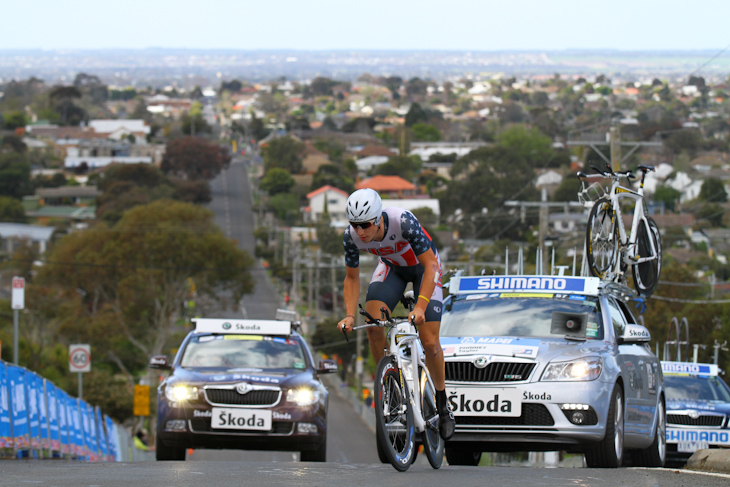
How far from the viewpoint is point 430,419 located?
7484 mm

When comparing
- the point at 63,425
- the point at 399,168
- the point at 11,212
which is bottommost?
the point at 399,168

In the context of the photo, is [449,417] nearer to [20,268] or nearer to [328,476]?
[328,476]

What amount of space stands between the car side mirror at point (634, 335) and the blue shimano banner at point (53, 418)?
8111 millimetres

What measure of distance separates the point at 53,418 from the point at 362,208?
957cm

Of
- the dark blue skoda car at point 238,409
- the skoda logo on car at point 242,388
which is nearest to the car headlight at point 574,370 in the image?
the dark blue skoda car at point 238,409

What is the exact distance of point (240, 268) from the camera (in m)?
58.1

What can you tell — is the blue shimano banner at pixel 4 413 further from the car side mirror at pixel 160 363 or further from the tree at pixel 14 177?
the tree at pixel 14 177

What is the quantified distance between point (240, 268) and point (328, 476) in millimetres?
51539

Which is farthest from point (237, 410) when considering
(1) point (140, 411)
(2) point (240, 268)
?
(2) point (240, 268)

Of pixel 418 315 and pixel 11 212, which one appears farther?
pixel 11 212

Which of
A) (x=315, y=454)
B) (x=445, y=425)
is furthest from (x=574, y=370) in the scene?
(x=315, y=454)

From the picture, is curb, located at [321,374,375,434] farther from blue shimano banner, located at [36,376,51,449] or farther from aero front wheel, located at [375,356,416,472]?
aero front wheel, located at [375,356,416,472]

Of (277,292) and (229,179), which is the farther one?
(229,179)

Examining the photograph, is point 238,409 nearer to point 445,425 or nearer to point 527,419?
point 527,419
